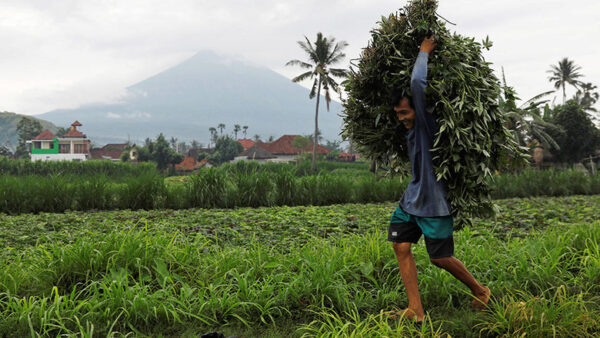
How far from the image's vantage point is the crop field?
2.67 metres

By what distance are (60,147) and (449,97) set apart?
64.0 metres

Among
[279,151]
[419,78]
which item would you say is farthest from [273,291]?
[279,151]

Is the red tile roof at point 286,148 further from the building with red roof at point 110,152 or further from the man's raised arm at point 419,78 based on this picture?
the man's raised arm at point 419,78

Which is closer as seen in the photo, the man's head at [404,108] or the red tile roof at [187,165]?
the man's head at [404,108]

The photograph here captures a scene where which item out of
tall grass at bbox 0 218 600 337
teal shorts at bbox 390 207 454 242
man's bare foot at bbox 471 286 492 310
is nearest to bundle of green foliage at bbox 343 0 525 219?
teal shorts at bbox 390 207 454 242

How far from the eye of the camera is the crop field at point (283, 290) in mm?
2666

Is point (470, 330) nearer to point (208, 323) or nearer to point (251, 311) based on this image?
point (251, 311)

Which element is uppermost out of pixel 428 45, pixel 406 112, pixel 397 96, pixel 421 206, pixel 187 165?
pixel 428 45

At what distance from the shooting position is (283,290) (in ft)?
10.2

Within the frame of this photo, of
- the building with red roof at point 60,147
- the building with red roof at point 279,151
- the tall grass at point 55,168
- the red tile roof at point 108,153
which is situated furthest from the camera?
the red tile roof at point 108,153

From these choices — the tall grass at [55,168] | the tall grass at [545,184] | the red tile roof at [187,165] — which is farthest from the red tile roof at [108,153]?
the tall grass at [545,184]

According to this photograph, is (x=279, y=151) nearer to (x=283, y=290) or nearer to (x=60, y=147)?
(x=60, y=147)

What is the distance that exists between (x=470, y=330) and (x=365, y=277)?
100cm

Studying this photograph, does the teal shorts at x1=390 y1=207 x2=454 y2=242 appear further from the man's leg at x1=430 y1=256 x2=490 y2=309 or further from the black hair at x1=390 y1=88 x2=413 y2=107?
the black hair at x1=390 y1=88 x2=413 y2=107
